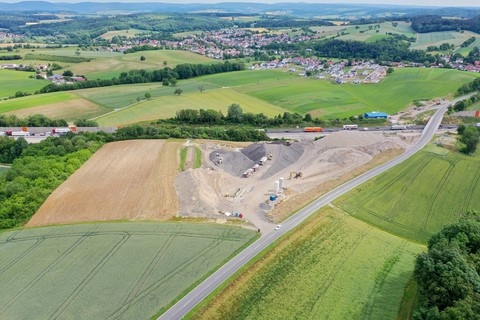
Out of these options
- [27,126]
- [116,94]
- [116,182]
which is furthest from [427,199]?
[116,94]

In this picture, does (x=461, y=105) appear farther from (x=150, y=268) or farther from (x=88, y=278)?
(x=88, y=278)

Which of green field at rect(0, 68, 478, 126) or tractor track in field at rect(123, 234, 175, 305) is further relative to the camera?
green field at rect(0, 68, 478, 126)

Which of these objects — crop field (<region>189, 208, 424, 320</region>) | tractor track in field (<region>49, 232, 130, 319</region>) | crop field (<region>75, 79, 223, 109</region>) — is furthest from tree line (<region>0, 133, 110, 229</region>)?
crop field (<region>75, 79, 223, 109</region>)

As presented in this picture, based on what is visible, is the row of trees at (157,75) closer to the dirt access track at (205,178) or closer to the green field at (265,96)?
the green field at (265,96)

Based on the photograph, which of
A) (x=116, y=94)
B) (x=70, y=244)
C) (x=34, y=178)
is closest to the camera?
(x=70, y=244)

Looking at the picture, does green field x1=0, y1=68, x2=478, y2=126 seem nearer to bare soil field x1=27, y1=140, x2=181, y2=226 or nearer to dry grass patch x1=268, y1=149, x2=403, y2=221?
bare soil field x1=27, y1=140, x2=181, y2=226

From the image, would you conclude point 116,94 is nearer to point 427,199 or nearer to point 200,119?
point 200,119

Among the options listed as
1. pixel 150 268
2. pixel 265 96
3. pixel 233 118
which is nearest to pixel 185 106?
pixel 233 118
